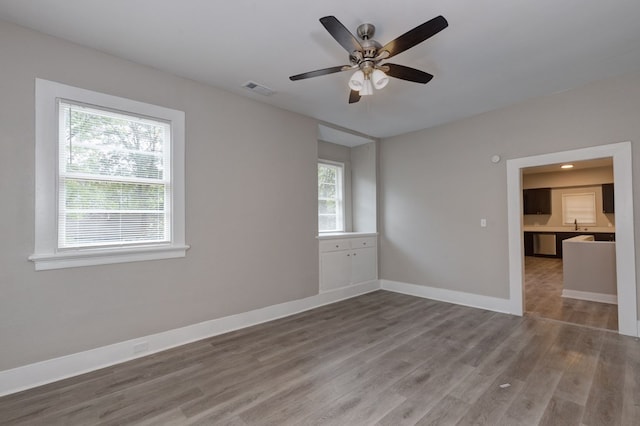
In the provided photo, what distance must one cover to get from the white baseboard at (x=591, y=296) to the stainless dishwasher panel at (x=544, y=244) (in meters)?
4.78

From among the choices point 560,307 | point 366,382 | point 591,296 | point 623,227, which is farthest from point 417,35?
point 591,296

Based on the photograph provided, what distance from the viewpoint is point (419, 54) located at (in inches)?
108

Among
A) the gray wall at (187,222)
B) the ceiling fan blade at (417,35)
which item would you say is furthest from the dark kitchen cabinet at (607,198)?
the ceiling fan blade at (417,35)

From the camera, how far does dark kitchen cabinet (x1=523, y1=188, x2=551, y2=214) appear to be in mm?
8844

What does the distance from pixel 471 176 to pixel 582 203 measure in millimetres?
6295

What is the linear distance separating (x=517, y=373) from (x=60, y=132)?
436 cm

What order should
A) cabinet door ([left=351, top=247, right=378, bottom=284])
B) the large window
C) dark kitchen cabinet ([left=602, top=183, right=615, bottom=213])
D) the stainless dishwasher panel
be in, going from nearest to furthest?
cabinet door ([left=351, top=247, right=378, bottom=284]) < the large window < dark kitchen cabinet ([left=602, top=183, right=615, bottom=213]) < the stainless dishwasher panel

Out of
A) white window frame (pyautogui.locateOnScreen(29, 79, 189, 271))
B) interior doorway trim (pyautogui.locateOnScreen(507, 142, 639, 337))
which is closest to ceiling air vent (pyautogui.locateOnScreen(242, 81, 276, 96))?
white window frame (pyautogui.locateOnScreen(29, 79, 189, 271))

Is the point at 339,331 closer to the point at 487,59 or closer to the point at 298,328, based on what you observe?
the point at 298,328

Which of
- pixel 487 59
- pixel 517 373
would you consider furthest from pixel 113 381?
pixel 487 59

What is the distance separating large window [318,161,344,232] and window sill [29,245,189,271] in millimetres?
2746

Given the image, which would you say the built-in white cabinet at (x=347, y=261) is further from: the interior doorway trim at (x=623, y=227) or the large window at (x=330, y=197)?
the interior doorway trim at (x=623, y=227)

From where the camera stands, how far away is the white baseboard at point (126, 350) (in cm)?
232

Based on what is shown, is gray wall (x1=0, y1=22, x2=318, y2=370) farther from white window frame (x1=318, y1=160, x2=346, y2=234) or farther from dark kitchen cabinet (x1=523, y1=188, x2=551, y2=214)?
dark kitchen cabinet (x1=523, y1=188, x2=551, y2=214)
